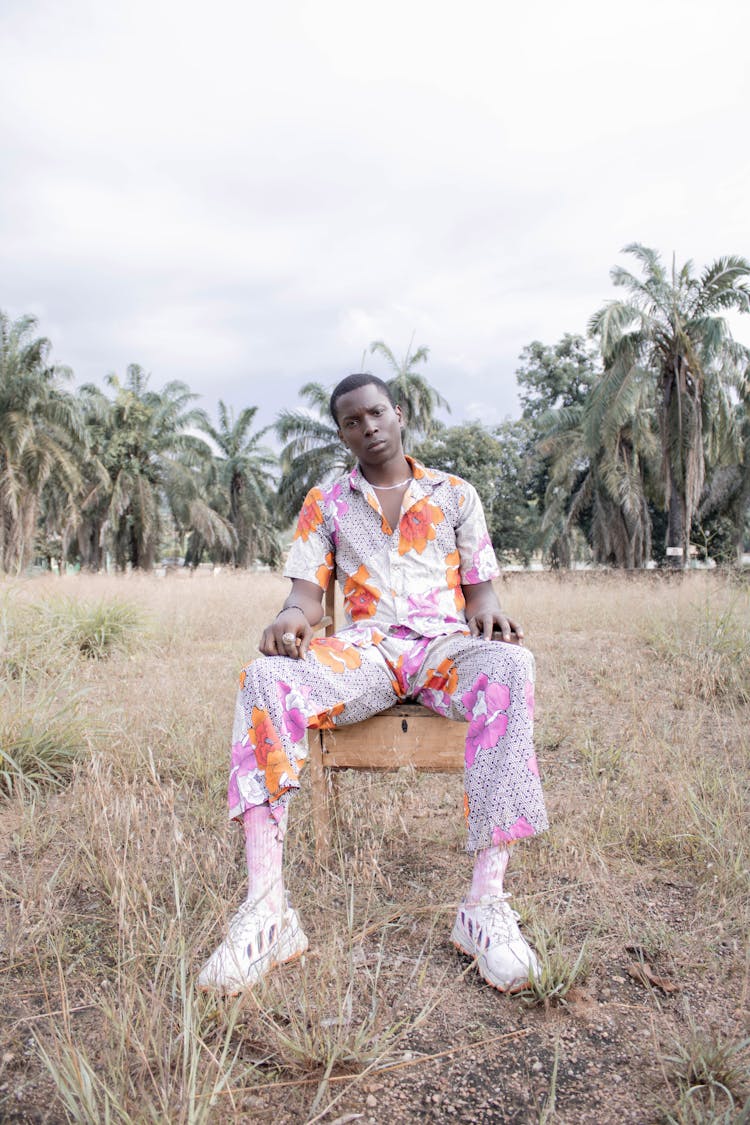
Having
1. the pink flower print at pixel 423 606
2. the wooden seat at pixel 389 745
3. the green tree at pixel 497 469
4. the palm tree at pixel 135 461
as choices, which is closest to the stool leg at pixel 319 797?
the wooden seat at pixel 389 745

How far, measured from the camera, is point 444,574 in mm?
2479

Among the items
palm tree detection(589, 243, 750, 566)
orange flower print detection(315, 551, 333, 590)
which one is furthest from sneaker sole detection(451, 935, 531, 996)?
palm tree detection(589, 243, 750, 566)

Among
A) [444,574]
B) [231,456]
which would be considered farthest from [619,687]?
[231,456]

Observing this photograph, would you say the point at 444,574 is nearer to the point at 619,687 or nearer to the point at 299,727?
the point at 299,727

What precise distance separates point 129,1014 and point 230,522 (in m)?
33.8

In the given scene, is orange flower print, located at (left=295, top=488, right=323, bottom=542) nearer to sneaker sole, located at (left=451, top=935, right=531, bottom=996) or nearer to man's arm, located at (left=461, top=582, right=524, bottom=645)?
man's arm, located at (left=461, top=582, right=524, bottom=645)

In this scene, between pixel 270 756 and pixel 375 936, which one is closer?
pixel 270 756

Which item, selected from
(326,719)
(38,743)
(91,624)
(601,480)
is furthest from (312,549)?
(601,480)

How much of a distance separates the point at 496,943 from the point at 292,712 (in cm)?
73

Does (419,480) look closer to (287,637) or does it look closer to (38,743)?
(287,637)

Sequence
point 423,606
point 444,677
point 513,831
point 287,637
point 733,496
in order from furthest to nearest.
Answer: point 733,496 → point 423,606 → point 444,677 → point 287,637 → point 513,831

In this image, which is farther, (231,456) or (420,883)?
(231,456)

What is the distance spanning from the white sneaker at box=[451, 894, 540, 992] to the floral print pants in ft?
0.46

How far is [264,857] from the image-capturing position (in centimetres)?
182
